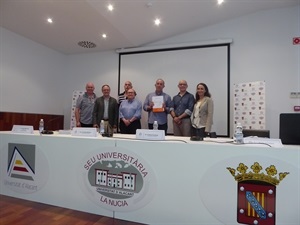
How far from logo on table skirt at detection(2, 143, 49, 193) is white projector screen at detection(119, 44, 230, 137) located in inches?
108

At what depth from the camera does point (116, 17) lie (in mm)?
3283

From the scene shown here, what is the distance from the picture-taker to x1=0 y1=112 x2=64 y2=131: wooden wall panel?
144 inches

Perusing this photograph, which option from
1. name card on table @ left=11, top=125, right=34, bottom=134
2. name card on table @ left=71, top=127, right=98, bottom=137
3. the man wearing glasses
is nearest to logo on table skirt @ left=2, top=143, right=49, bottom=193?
name card on table @ left=11, top=125, right=34, bottom=134

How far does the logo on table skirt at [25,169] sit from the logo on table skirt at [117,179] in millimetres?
430

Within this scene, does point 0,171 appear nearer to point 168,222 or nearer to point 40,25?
Result: point 168,222

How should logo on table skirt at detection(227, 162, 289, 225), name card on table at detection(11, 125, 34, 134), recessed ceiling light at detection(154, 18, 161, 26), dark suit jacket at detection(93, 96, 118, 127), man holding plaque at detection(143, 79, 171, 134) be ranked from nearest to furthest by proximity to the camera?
1. logo on table skirt at detection(227, 162, 289, 225)
2. name card on table at detection(11, 125, 34, 134)
3. man holding plaque at detection(143, 79, 171, 134)
4. recessed ceiling light at detection(154, 18, 161, 26)
5. dark suit jacket at detection(93, 96, 118, 127)

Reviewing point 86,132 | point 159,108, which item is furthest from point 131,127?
point 86,132

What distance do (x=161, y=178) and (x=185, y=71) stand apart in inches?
120

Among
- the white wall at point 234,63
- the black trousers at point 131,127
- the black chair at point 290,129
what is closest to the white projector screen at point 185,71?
the white wall at point 234,63

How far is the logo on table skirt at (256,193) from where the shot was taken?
3.67ft

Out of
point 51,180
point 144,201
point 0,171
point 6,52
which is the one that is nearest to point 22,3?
point 6,52

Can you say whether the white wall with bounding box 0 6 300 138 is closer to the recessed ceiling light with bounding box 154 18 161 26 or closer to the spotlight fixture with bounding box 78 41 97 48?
the spotlight fixture with bounding box 78 41 97 48

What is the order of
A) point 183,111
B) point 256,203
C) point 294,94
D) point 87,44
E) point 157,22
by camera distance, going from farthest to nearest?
point 87,44
point 157,22
point 294,94
point 183,111
point 256,203

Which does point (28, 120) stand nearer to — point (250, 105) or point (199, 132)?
point (199, 132)
